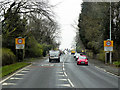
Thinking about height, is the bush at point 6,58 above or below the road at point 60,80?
above

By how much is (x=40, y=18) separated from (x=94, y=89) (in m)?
13.7

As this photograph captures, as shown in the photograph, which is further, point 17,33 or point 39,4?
point 17,33

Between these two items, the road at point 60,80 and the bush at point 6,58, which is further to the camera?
the bush at point 6,58

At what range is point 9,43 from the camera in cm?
3609

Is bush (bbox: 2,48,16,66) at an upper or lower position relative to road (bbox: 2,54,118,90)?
upper

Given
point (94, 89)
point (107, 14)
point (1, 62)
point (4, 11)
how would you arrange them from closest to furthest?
point (94, 89) → point (4, 11) → point (1, 62) → point (107, 14)

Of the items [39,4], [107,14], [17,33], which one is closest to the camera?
[39,4]

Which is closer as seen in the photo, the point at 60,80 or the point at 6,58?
the point at 60,80

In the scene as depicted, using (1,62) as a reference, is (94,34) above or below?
above

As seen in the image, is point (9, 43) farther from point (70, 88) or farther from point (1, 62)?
point (70, 88)

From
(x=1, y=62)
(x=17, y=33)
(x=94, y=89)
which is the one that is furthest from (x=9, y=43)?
(x=94, y=89)

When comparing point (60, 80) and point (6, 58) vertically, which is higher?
point (6, 58)

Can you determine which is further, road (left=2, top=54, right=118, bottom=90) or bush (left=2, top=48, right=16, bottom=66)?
bush (left=2, top=48, right=16, bottom=66)

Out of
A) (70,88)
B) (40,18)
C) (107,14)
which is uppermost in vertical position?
(107,14)
